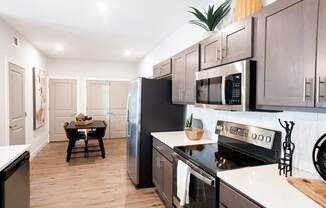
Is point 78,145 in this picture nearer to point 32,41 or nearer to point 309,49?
point 32,41

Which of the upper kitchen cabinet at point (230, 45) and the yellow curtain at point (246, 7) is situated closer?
the upper kitchen cabinet at point (230, 45)

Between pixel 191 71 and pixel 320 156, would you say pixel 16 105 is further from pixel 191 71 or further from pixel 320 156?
pixel 320 156

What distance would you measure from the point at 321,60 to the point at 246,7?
0.98 meters

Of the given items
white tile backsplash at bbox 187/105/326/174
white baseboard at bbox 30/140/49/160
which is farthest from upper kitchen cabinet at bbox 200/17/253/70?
white baseboard at bbox 30/140/49/160

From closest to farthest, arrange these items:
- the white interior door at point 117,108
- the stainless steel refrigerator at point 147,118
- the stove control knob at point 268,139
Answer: the stove control knob at point 268,139
the stainless steel refrigerator at point 147,118
the white interior door at point 117,108

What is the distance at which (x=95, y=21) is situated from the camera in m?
3.44

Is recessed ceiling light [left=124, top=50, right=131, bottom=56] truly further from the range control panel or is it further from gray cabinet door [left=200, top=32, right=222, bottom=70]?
the range control panel

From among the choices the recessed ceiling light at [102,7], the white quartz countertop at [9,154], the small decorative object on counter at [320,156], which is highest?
the recessed ceiling light at [102,7]

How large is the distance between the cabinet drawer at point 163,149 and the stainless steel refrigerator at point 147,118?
24 cm

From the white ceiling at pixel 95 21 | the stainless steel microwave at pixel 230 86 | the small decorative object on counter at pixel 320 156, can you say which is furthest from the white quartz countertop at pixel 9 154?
the small decorative object on counter at pixel 320 156

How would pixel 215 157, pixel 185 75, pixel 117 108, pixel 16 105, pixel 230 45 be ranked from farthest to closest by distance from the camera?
pixel 117 108
pixel 16 105
pixel 185 75
pixel 215 157
pixel 230 45

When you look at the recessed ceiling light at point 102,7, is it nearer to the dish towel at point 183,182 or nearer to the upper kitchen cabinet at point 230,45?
the upper kitchen cabinet at point 230,45

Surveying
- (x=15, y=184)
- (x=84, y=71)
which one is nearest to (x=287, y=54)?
(x=15, y=184)

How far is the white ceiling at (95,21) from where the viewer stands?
112 inches
